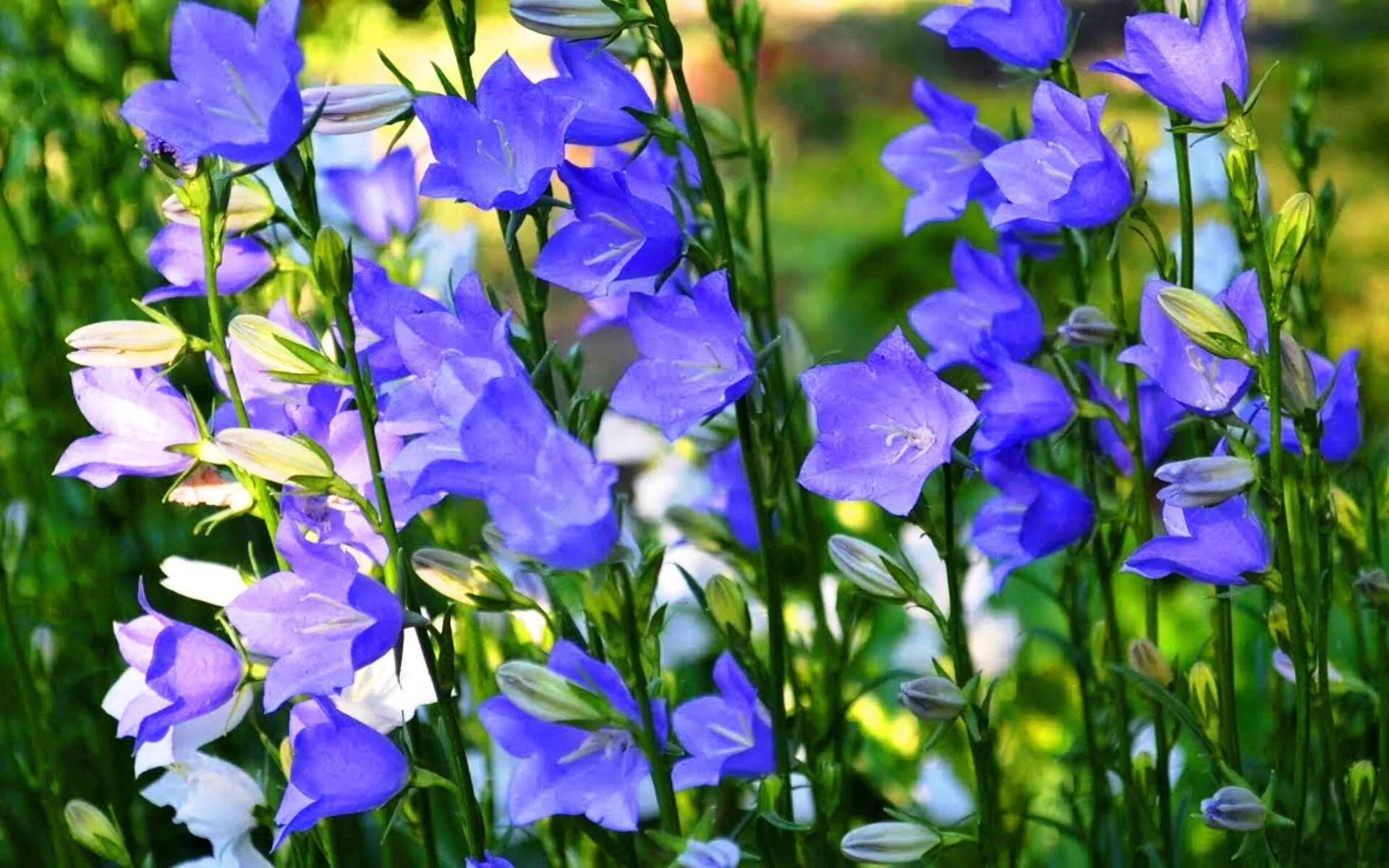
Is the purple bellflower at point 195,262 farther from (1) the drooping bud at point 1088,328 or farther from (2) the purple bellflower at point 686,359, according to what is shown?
(1) the drooping bud at point 1088,328

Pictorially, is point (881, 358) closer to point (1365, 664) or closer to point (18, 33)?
point (1365, 664)

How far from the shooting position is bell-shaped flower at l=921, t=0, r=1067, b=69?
3.84 ft

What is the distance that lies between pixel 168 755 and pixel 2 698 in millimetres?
938

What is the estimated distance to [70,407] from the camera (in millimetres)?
2268

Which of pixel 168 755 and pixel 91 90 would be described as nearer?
pixel 168 755

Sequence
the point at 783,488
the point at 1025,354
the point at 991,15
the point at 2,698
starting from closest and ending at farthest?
the point at 991,15 < the point at 1025,354 < the point at 783,488 < the point at 2,698

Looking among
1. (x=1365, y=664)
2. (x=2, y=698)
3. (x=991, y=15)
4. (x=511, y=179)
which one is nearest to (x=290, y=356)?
(x=511, y=179)

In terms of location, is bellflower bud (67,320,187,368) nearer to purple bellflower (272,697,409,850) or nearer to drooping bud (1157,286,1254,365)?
purple bellflower (272,697,409,850)

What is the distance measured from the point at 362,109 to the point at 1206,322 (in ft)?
2.01

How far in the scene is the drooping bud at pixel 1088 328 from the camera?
3.96 ft

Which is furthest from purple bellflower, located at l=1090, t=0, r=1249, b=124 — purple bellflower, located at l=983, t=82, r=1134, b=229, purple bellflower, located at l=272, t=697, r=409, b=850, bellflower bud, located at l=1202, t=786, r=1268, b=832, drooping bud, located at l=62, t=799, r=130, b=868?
drooping bud, located at l=62, t=799, r=130, b=868

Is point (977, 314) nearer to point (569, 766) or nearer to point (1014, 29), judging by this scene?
point (1014, 29)

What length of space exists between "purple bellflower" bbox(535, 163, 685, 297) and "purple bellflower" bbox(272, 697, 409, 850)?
341 mm

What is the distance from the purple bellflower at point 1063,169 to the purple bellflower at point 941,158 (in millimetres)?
161
